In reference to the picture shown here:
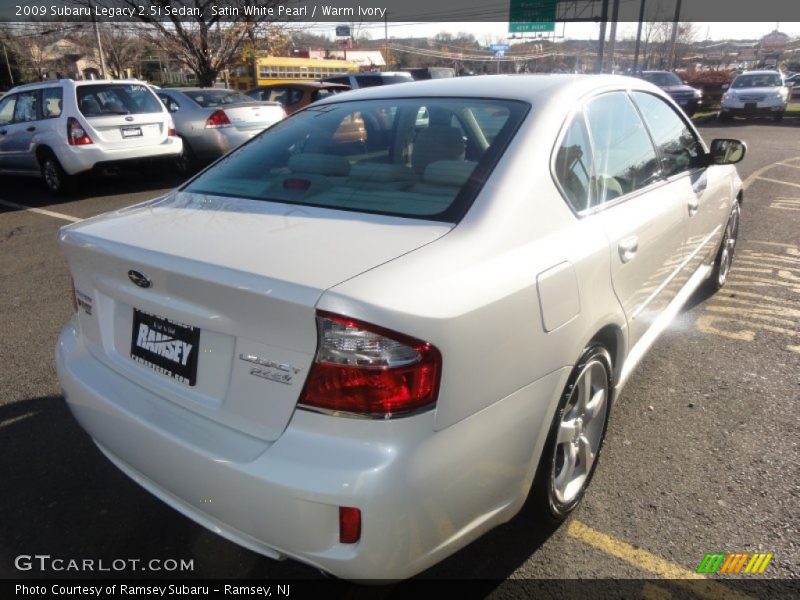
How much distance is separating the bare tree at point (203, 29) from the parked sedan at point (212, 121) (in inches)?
373

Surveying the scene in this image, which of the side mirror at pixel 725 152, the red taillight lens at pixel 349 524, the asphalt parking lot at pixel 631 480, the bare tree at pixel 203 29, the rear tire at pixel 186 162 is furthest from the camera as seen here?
the bare tree at pixel 203 29

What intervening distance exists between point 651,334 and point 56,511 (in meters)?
2.79

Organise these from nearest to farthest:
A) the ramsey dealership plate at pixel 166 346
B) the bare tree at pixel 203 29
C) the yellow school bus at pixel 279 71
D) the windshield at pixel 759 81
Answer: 1. the ramsey dealership plate at pixel 166 346
2. the bare tree at pixel 203 29
3. the windshield at pixel 759 81
4. the yellow school bus at pixel 279 71

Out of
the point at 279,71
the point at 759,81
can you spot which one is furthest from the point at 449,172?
the point at 279,71

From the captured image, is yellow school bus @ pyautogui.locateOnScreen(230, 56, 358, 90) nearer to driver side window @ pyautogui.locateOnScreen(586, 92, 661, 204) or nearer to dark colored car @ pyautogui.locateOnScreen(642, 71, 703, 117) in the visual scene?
dark colored car @ pyautogui.locateOnScreen(642, 71, 703, 117)

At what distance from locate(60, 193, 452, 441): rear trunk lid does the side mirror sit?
266cm

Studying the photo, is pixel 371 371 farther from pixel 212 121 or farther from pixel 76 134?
pixel 212 121

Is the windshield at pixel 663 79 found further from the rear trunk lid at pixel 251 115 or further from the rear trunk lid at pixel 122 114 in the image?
the rear trunk lid at pixel 122 114

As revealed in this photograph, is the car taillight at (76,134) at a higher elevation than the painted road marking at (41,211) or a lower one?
higher

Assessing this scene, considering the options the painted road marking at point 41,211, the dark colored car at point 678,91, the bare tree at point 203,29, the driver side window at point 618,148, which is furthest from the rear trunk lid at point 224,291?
the dark colored car at point 678,91

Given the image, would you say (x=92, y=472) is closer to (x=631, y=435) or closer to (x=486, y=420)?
(x=486, y=420)

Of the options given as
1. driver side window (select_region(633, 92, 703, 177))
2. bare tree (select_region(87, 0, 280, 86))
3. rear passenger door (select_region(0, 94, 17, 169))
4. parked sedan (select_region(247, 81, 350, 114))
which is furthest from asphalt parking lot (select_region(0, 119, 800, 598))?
bare tree (select_region(87, 0, 280, 86))

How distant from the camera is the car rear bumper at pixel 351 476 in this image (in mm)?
1501

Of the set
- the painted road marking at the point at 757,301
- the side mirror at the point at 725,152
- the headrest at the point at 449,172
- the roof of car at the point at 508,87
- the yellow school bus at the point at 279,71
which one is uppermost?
the yellow school bus at the point at 279,71
